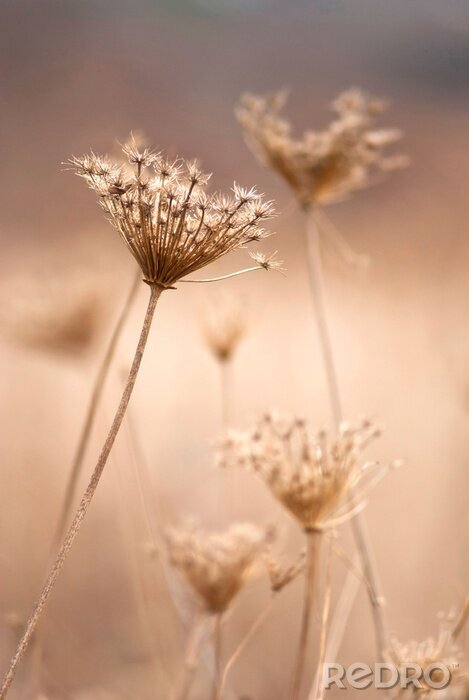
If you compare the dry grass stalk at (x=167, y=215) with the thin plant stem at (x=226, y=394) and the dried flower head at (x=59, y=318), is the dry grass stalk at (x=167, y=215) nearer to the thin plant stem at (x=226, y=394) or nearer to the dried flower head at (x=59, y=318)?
the thin plant stem at (x=226, y=394)

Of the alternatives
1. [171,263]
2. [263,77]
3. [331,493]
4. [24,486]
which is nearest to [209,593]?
[331,493]

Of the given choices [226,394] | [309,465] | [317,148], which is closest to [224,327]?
[226,394]

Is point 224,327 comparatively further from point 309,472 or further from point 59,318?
point 309,472

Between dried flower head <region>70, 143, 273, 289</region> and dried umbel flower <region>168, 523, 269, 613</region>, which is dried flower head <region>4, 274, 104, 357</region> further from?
dried flower head <region>70, 143, 273, 289</region>

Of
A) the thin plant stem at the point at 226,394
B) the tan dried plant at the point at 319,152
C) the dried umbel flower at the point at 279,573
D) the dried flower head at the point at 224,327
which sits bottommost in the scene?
the dried umbel flower at the point at 279,573

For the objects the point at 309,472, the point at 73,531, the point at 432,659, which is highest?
the point at 309,472

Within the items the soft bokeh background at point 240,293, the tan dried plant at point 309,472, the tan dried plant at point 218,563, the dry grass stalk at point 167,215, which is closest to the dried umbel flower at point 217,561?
the tan dried plant at point 218,563

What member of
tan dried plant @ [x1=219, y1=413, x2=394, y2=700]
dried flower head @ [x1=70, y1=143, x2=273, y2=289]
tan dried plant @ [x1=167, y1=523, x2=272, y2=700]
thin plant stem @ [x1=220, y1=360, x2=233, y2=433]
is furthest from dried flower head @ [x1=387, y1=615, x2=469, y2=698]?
dried flower head @ [x1=70, y1=143, x2=273, y2=289]
